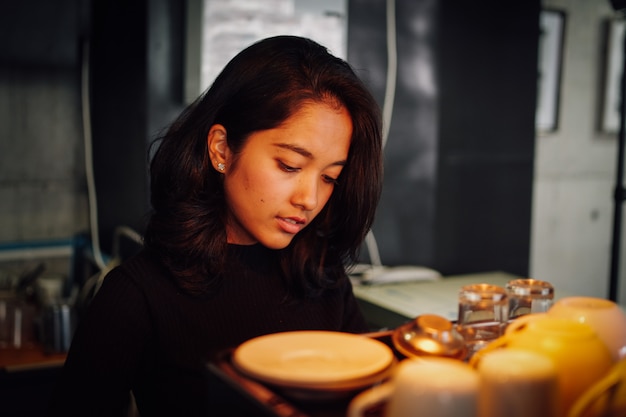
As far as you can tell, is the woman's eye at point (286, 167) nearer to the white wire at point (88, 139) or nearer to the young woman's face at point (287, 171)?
the young woman's face at point (287, 171)

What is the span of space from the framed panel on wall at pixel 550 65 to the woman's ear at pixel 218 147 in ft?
11.4

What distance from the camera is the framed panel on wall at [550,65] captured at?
4.25 m

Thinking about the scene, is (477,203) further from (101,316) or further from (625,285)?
(625,285)

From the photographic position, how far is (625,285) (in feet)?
16.1

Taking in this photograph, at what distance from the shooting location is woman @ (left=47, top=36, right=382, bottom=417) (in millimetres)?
1127

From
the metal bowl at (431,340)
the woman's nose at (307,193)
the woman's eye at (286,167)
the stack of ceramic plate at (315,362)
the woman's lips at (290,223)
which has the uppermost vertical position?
the woman's eye at (286,167)

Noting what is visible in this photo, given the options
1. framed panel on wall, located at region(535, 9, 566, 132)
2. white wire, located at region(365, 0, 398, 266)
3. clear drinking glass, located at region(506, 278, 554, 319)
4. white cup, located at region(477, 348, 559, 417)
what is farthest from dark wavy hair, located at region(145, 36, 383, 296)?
framed panel on wall, located at region(535, 9, 566, 132)

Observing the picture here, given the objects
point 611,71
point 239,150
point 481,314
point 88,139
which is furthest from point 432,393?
point 611,71

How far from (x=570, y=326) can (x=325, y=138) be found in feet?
1.93

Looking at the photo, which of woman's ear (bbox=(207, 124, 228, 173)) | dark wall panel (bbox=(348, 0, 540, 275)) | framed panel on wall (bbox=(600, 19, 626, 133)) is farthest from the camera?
framed panel on wall (bbox=(600, 19, 626, 133))

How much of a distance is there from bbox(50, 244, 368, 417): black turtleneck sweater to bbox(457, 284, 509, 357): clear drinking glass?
0.47m

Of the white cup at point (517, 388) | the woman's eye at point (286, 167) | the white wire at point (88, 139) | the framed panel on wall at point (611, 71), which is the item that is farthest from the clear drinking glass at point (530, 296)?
Result: the framed panel on wall at point (611, 71)

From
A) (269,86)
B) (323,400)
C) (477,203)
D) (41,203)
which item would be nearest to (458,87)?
(477,203)

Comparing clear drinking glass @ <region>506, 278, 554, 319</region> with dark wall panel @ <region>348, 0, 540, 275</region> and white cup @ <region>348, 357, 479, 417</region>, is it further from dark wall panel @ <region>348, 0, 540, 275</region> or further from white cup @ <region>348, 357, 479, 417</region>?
dark wall panel @ <region>348, 0, 540, 275</region>
